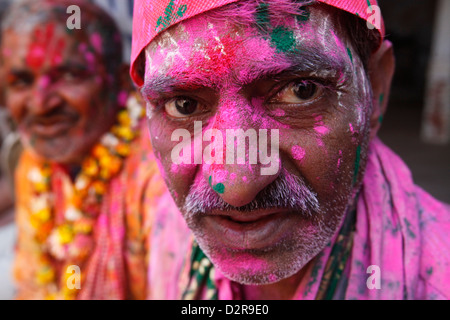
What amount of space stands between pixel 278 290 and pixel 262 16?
0.95 m

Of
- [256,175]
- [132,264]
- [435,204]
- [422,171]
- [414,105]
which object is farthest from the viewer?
[414,105]

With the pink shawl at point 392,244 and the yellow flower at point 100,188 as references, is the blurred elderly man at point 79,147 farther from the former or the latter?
the pink shawl at point 392,244

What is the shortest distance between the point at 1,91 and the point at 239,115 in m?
2.46

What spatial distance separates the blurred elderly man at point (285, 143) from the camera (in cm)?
108

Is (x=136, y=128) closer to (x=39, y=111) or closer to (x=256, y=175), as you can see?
(x=39, y=111)

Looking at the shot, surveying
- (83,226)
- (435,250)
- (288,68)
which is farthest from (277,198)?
(83,226)

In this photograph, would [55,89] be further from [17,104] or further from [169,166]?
[169,166]

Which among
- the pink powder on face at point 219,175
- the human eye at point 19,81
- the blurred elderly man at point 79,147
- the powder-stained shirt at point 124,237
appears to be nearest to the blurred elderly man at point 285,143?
the pink powder on face at point 219,175

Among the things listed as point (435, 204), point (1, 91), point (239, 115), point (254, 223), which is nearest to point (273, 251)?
point (254, 223)

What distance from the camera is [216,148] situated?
1103mm

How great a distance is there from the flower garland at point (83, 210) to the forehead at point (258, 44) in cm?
167

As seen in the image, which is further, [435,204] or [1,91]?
[1,91]

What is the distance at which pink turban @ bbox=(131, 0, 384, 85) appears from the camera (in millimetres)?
1116

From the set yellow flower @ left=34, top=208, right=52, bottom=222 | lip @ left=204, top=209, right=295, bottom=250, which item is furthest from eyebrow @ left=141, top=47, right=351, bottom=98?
yellow flower @ left=34, top=208, right=52, bottom=222
